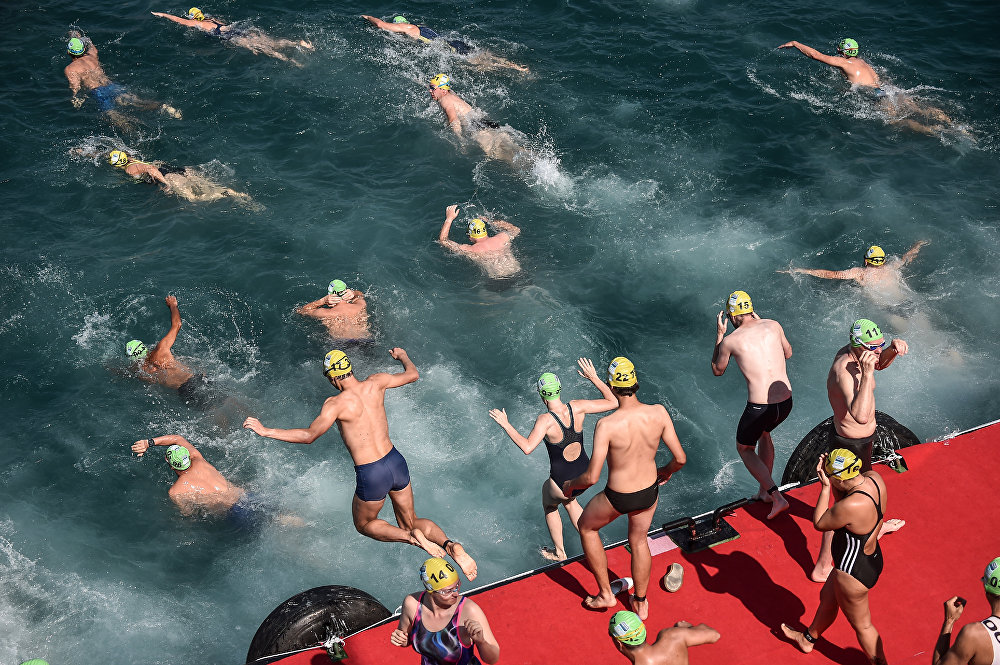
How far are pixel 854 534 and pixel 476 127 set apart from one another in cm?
1341

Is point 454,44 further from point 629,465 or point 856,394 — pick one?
point 629,465

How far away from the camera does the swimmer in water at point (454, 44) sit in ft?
64.8

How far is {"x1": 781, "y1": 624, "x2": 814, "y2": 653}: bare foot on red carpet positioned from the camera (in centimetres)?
677

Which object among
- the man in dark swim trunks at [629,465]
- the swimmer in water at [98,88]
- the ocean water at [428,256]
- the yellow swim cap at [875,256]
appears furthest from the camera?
the swimmer in water at [98,88]

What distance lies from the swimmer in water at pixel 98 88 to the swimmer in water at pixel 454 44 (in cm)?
597

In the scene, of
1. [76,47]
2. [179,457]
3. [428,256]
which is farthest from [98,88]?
[179,457]

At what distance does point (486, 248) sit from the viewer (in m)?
14.1

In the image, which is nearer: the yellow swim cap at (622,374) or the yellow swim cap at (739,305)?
the yellow swim cap at (622,374)

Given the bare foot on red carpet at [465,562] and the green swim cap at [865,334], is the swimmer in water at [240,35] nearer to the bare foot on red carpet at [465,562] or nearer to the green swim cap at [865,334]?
the bare foot on red carpet at [465,562]

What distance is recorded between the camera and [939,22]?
70.2 ft

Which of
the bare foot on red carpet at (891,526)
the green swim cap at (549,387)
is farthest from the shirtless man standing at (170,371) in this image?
the bare foot on red carpet at (891,526)

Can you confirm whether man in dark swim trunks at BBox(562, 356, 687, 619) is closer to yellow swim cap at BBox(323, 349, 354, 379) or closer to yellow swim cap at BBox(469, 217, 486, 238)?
yellow swim cap at BBox(323, 349, 354, 379)

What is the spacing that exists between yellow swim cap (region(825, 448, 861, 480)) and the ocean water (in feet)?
15.3

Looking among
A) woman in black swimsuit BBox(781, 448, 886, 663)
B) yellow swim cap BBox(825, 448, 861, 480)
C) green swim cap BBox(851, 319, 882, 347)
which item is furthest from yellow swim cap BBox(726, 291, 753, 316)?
yellow swim cap BBox(825, 448, 861, 480)
